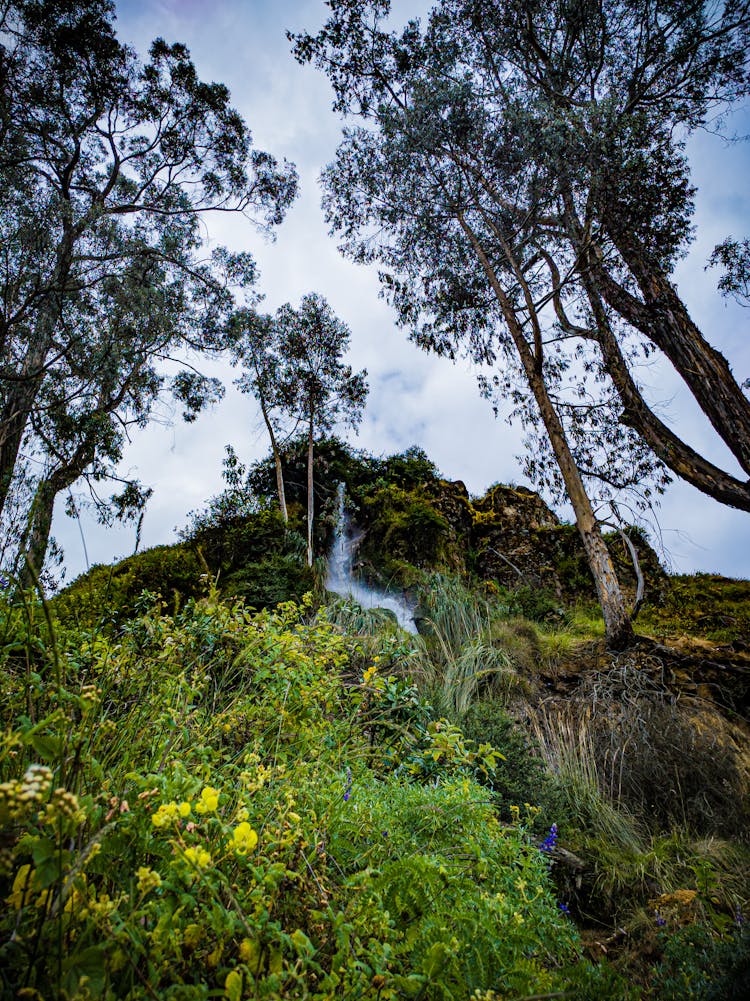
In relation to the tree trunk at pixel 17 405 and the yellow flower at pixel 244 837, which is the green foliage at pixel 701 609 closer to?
the yellow flower at pixel 244 837

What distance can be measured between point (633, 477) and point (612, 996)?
8.32m

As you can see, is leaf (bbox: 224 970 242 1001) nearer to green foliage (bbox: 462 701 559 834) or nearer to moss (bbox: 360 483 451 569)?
green foliage (bbox: 462 701 559 834)

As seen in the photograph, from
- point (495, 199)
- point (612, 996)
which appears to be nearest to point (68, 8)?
point (495, 199)

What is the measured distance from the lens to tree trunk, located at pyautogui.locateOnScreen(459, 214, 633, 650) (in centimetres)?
556

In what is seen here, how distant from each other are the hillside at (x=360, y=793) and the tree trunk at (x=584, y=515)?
0.38 m

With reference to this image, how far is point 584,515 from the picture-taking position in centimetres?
616

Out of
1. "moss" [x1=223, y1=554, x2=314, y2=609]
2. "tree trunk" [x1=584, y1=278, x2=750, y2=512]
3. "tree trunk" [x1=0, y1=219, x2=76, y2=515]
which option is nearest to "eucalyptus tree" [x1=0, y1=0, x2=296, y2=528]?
"tree trunk" [x1=0, y1=219, x2=76, y2=515]

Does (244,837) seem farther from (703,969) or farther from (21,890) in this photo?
(703,969)

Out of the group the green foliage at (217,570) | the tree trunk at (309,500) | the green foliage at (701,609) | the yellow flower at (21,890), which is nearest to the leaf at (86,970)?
the yellow flower at (21,890)

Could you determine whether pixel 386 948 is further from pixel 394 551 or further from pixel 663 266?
pixel 663 266

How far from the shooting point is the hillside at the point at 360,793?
89 centimetres

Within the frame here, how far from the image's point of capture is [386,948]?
95cm

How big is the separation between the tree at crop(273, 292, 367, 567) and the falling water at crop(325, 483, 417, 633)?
1840 millimetres

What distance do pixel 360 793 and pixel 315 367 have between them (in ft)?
32.1
